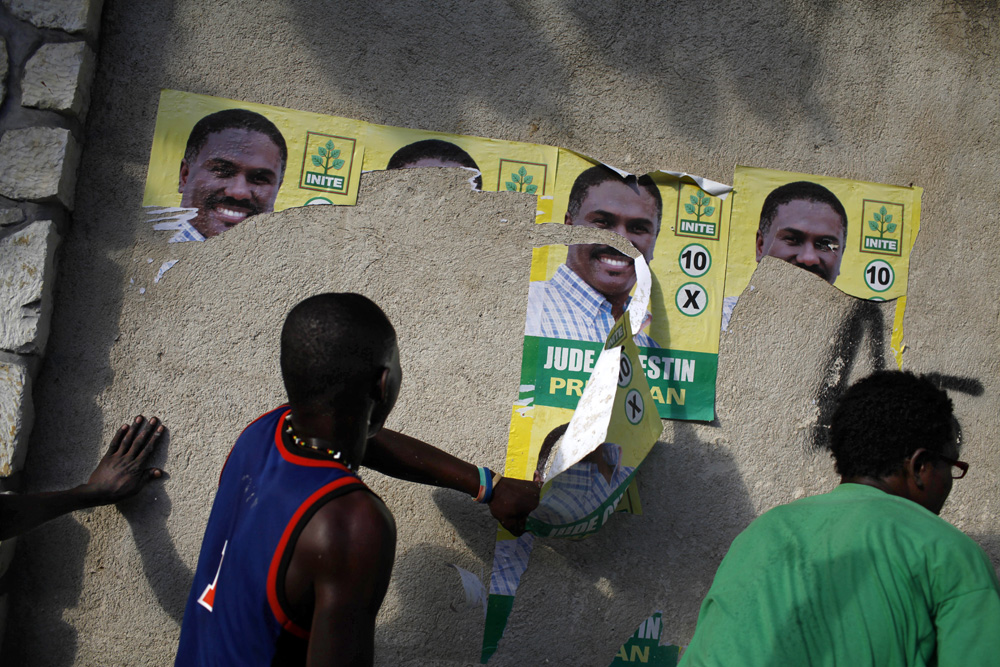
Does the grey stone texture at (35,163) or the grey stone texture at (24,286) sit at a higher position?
the grey stone texture at (35,163)

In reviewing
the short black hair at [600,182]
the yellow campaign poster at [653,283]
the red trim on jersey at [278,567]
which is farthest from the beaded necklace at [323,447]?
the short black hair at [600,182]

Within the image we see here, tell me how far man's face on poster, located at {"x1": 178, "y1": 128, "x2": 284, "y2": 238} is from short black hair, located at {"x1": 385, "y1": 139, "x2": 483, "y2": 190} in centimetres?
43

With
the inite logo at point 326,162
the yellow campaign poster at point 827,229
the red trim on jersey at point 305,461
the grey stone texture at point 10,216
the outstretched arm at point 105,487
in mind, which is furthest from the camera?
the yellow campaign poster at point 827,229

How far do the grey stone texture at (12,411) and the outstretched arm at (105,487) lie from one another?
21cm

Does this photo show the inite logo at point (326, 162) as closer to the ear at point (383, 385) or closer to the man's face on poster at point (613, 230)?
the man's face on poster at point (613, 230)

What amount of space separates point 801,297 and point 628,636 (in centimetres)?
140

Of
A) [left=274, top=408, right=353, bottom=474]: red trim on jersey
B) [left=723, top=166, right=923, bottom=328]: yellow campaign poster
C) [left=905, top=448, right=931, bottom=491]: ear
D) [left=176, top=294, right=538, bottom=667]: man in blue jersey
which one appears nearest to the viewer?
[left=176, top=294, right=538, bottom=667]: man in blue jersey

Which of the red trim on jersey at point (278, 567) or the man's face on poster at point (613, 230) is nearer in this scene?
the red trim on jersey at point (278, 567)

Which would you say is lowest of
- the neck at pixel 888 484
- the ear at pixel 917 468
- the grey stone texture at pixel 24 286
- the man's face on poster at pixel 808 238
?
the neck at pixel 888 484

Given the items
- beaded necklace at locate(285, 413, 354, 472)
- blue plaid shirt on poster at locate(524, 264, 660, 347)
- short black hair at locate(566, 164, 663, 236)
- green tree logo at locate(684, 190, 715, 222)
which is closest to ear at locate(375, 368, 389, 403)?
beaded necklace at locate(285, 413, 354, 472)

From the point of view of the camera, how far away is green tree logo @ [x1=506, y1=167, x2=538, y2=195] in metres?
2.36

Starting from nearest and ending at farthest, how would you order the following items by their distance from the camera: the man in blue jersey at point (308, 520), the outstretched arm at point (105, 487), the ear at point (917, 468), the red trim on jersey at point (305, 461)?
1. the man in blue jersey at point (308, 520)
2. the red trim on jersey at point (305, 461)
3. the ear at point (917, 468)
4. the outstretched arm at point (105, 487)

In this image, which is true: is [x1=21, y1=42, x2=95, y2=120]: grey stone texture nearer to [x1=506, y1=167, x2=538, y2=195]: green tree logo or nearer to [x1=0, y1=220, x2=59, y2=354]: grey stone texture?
[x1=0, y1=220, x2=59, y2=354]: grey stone texture

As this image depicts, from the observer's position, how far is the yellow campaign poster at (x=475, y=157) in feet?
7.64
